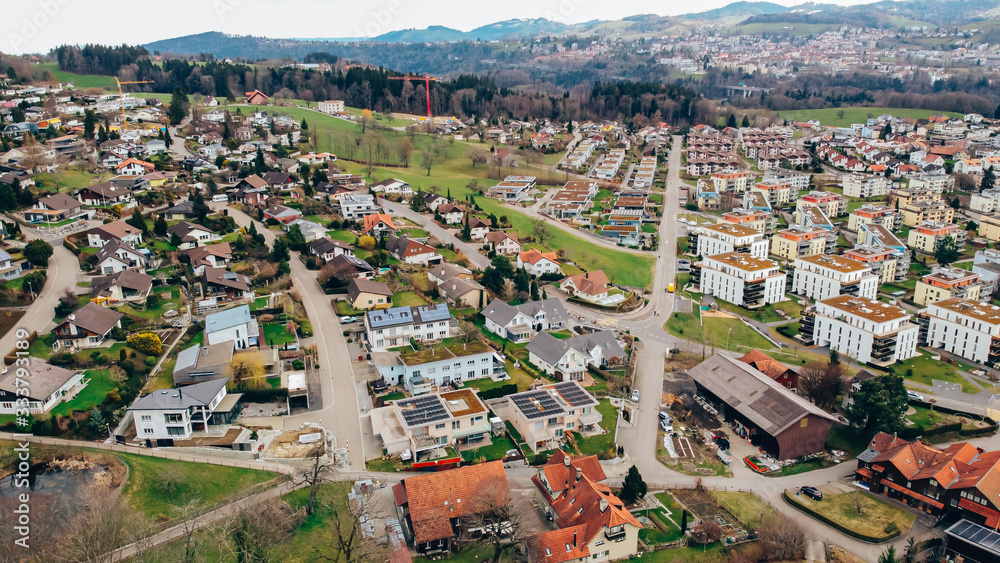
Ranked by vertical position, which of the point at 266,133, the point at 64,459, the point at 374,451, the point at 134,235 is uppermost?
the point at 266,133

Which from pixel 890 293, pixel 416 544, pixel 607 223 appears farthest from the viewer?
pixel 607 223

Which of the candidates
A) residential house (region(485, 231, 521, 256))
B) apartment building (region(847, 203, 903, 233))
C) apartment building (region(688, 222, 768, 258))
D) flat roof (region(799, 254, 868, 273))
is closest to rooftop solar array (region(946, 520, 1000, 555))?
flat roof (region(799, 254, 868, 273))

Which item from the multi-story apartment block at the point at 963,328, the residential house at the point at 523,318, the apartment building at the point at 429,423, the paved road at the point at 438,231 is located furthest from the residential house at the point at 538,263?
the multi-story apartment block at the point at 963,328

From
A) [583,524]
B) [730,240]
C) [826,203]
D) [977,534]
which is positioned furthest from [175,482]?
[826,203]

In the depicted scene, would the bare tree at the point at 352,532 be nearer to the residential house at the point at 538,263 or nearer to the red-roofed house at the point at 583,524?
the red-roofed house at the point at 583,524

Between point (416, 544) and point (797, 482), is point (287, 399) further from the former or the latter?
point (797, 482)

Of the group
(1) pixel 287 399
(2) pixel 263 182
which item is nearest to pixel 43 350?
(1) pixel 287 399

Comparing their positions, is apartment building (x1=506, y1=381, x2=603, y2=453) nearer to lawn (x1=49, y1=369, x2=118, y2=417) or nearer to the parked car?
the parked car
